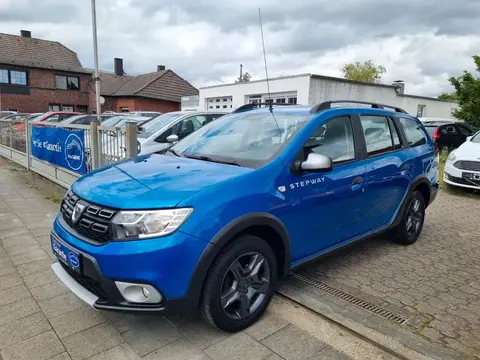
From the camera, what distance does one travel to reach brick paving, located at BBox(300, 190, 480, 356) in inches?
117

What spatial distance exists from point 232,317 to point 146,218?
99 centimetres

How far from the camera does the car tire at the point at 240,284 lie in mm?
2562

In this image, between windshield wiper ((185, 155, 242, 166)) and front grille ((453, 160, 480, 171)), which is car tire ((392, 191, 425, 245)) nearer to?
windshield wiper ((185, 155, 242, 166))

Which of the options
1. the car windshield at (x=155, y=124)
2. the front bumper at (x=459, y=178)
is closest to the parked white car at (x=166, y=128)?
the car windshield at (x=155, y=124)

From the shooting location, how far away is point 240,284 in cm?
277

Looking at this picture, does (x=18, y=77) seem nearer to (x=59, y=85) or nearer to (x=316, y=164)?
(x=59, y=85)

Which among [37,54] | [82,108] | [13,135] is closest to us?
[13,135]

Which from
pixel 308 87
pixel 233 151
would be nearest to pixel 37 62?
pixel 308 87

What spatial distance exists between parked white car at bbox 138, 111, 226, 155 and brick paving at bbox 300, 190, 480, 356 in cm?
434

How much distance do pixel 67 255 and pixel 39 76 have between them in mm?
36838

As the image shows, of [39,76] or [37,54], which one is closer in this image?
[39,76]

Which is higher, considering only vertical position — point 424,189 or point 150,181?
point 150,181

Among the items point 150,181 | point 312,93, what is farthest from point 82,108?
point 150,181

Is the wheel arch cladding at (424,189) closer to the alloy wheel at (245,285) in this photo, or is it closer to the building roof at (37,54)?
the alloy wheel at (245,285)
